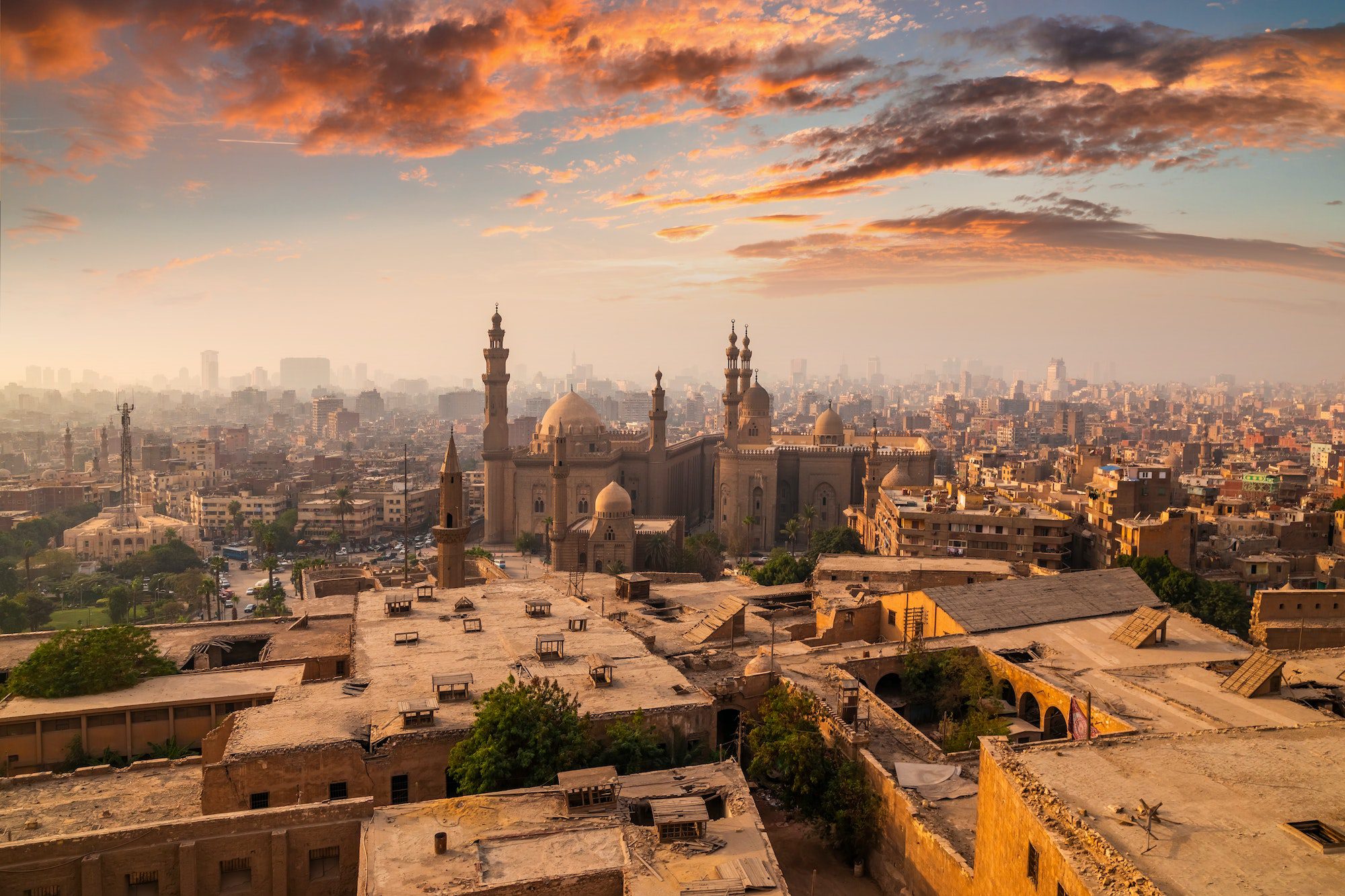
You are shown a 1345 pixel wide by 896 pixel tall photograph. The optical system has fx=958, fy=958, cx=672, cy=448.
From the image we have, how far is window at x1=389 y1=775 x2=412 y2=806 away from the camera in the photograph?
1667 cm

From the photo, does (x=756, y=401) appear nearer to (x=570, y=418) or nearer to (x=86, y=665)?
(x=570, y=418)

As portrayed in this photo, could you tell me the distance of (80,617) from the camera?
4947cm

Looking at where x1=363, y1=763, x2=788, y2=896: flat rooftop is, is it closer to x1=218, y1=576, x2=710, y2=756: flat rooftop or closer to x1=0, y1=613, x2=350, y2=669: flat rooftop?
x1=218, y1=576, x2=710, y2=756: flat rooftop

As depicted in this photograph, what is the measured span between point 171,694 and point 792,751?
14056 mm

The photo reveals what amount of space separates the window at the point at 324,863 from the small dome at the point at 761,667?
1020cm

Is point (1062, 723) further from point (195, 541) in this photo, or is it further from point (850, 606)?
point (195, 541)

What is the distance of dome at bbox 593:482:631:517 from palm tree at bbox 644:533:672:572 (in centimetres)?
235

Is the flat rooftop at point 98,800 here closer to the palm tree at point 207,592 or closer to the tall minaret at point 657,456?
the palm tree at point 207,592

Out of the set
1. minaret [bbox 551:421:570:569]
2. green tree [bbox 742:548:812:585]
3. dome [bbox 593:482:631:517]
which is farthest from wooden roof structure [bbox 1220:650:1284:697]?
minaret [bbox 551:421:570:569]

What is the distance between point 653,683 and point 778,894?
7.70 metres

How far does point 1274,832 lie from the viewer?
36.5 feet

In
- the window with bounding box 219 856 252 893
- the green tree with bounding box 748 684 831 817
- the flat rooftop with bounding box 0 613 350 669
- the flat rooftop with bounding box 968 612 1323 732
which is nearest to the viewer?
the window with bounding box 219 856 252 893

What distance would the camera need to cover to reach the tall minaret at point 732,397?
65.3 meters

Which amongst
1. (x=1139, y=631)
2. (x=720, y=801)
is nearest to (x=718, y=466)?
(x=1139, y=631)
